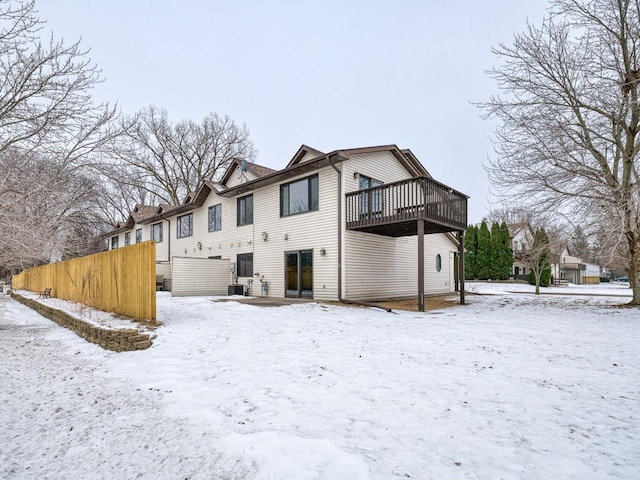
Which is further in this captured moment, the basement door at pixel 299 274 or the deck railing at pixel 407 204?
the basement door at pixel 299 274

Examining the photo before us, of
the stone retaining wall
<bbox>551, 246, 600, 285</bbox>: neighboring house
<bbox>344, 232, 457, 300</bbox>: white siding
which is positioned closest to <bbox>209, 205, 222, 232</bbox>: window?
<bbox>344, 232, 457, 300</bbox>: white siding

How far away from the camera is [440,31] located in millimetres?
23812

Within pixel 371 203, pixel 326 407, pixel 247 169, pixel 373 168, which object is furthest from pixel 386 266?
pixel 326 407

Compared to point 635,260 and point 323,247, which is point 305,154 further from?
point 635,260

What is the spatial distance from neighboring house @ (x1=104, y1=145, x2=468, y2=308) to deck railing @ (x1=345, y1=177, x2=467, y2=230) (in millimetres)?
35


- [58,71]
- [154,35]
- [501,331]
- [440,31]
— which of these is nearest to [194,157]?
[154,35]

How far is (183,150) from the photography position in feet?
99.5

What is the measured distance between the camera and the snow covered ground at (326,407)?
7.93ft

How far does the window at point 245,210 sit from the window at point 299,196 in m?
2.27

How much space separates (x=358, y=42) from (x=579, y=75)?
2473 cm

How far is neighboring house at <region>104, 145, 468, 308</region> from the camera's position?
1170cm

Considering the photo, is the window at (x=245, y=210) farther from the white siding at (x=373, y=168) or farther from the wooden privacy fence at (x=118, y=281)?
the wooden privacy fence at (x=118, y=281)

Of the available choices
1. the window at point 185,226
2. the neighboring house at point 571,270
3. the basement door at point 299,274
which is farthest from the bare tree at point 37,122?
the neighboring house at point 571,270

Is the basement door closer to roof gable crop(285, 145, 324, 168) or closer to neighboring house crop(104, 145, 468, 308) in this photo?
neighboring house crop(104, 145, 468, 308)
